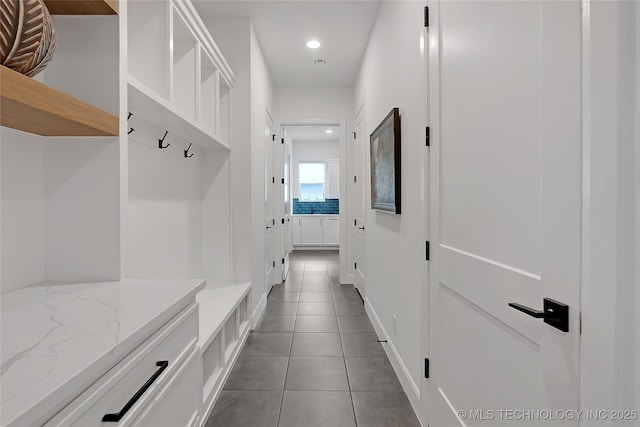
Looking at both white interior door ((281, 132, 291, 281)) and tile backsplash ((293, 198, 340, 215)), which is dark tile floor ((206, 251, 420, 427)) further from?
tile backsplash ((293, 198, 340, 215))

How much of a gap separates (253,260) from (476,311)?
2.20 meters

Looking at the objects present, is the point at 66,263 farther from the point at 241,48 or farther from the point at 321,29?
the point at 321,29

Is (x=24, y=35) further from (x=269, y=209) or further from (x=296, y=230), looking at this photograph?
(x=296, y=230)

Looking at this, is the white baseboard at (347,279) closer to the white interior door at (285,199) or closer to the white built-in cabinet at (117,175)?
the white interior door at (285,199)

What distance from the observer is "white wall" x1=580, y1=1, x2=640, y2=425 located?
0.60 metres

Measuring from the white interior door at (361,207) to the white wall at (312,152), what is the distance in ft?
15.0

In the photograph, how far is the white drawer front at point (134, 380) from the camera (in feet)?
1.99

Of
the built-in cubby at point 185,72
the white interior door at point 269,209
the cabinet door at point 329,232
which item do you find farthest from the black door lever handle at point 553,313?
the cabinet door at point 329,232

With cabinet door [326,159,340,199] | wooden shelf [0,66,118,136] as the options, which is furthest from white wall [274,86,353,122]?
cabinet door [326,159,340,199]

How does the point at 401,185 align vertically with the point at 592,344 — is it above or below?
above

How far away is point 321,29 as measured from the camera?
10.4 ft

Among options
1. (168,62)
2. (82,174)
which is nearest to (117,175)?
(82,174)

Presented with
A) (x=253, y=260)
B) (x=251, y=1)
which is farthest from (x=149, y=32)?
(x=253, y=260)

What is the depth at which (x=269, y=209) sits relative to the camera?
166 inches
